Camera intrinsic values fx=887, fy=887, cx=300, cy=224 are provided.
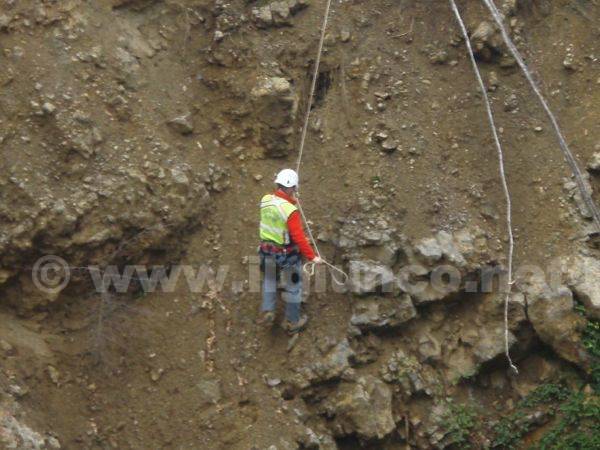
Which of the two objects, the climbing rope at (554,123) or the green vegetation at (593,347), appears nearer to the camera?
the green vegetation at (593,347)

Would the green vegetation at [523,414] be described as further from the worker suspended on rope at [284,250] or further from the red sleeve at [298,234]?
the red sleeve at [298,234]

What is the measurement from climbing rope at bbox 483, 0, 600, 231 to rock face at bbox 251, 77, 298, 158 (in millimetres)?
2138

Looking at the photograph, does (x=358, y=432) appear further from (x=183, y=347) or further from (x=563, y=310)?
(x=563, y=310)

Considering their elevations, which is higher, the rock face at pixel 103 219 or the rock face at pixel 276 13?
the rock face at pixel 276 13

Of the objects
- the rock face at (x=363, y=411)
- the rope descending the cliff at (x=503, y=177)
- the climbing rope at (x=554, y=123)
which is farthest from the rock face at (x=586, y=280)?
the rock face at (x=363, y=411)

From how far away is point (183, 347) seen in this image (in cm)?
731

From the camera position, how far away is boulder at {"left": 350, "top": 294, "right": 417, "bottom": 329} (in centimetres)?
759

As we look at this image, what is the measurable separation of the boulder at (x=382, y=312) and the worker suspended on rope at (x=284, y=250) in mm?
464

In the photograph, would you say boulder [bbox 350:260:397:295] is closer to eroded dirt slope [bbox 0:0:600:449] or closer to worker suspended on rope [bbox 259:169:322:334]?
eroded dirt slope [bbox 0:0:600:449]

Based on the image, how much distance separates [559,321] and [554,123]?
73.4 inches

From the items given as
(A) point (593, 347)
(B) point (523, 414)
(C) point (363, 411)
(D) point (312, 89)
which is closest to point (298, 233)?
(C) point (363, 411)

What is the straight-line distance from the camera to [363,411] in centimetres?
724

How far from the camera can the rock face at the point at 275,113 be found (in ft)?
27.0

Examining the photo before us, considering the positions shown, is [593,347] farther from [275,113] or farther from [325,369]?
[275,113]
